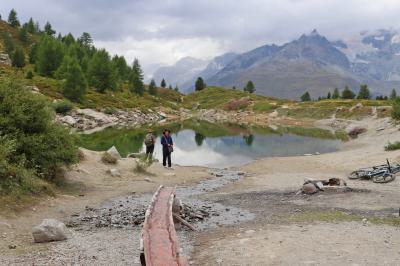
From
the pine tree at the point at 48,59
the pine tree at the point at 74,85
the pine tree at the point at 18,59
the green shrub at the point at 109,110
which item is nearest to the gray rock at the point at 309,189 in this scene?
the green shrub at the point at 109,110

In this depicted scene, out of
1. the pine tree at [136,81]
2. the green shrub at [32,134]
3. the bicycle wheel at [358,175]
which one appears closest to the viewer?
the green shrub at [32,134]

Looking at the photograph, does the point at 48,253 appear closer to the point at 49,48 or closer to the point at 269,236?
the point at 269,236

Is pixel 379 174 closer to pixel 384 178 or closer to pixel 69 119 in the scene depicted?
pixel 384 178

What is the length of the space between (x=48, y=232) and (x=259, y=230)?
793 cm

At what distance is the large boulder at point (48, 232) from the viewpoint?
16.1 metres

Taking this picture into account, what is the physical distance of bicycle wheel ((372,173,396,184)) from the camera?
3072 centimetres

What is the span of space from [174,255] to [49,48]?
14227 cm

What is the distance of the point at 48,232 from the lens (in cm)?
1620

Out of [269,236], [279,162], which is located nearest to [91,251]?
[269,236]

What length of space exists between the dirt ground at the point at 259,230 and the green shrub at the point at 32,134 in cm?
224

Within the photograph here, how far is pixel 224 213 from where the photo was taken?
23.1 m

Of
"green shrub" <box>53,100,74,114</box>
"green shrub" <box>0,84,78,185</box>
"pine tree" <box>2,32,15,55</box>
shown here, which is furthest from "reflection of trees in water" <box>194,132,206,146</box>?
"pine tree" <box>2,32,15,55</box>

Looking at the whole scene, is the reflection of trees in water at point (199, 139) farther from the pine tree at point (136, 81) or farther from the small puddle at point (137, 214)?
the pine tree at point (136, 81)

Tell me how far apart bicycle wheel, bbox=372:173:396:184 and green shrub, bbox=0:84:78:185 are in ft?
66.4
